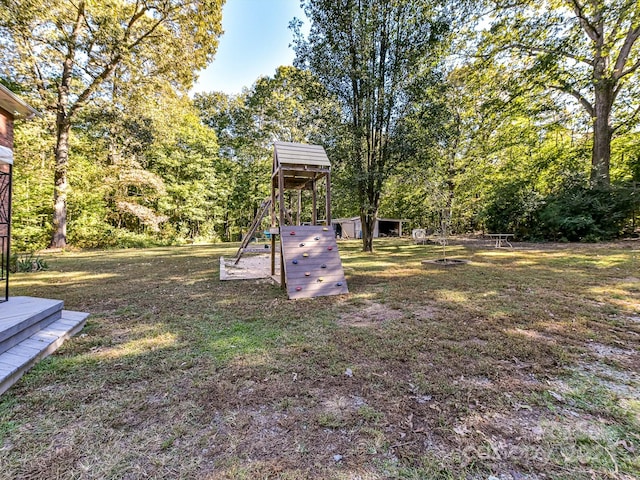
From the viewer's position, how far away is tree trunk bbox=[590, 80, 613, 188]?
12141 mm

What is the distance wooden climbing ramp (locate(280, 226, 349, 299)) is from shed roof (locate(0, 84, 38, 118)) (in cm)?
522

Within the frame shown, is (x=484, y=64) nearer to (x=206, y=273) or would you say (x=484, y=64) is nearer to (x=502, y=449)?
(x=206, y=273)

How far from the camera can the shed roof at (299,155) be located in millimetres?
5934

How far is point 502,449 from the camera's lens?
1.58 metres

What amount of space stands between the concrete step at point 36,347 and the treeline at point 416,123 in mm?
8433

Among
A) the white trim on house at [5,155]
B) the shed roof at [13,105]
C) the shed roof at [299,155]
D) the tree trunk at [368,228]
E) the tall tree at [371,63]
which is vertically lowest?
the tree trunk at [368,228]

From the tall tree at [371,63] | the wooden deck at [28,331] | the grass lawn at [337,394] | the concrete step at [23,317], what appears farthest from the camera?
the tall tree at [371,63]

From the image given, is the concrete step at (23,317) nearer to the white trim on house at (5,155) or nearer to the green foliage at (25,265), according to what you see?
the white trim on house at (5,155)

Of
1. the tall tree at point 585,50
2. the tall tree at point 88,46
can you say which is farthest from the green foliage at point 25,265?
the tall tree at point 585,50

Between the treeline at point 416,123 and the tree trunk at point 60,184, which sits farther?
the tree trunk at point 60,184

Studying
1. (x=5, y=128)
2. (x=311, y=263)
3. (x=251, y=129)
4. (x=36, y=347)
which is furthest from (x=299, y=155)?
(x=251, y=129)

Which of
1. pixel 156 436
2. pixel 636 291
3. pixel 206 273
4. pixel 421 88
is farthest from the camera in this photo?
pixel 421 88

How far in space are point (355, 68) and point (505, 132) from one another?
33.3ft

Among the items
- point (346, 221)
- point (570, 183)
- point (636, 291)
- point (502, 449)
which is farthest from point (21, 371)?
point (346, 221)
